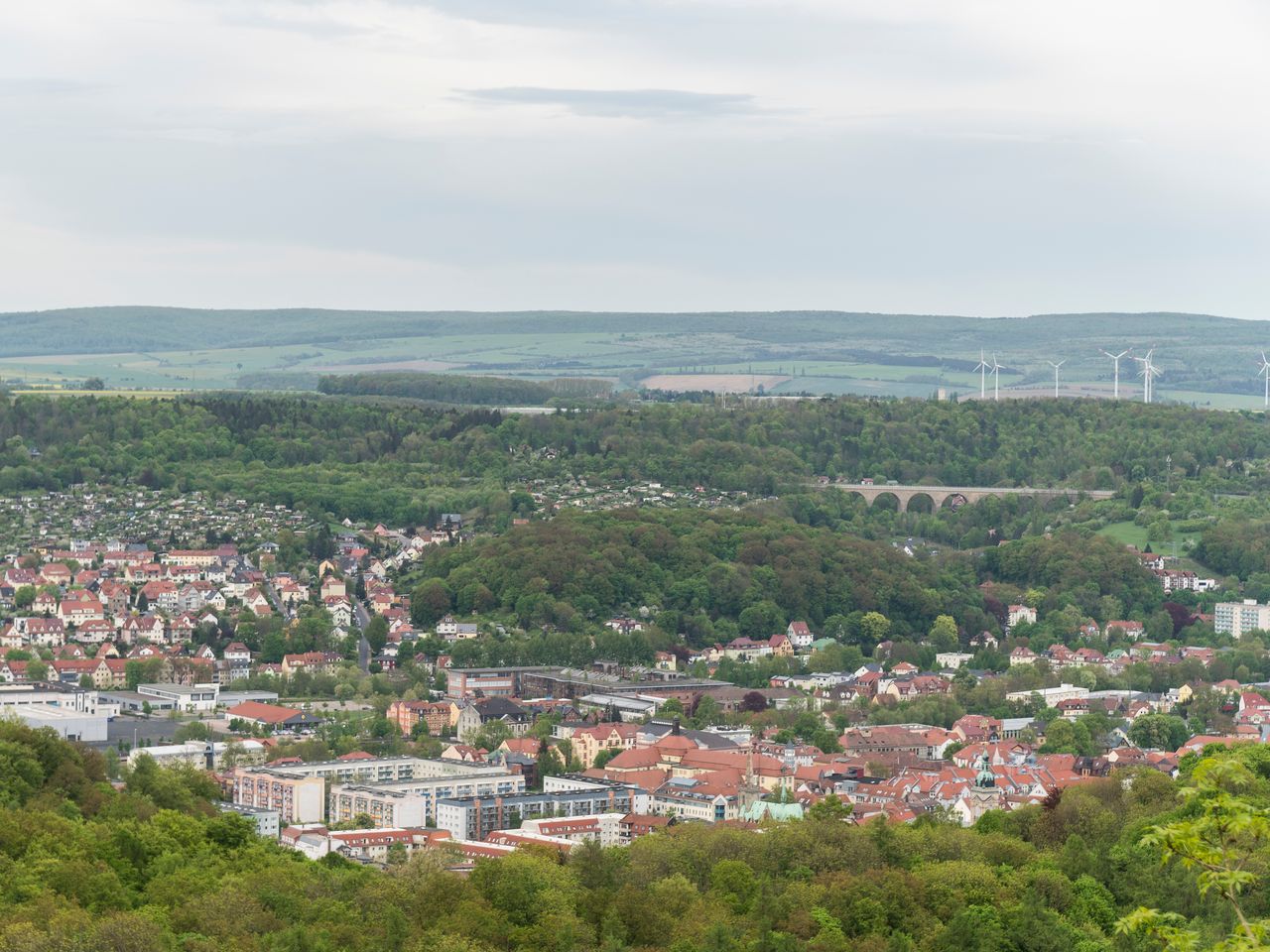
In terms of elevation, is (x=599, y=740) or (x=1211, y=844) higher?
(x=1211, y=844)

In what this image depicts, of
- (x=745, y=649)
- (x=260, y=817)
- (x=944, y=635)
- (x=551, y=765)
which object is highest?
(x=260, y=817)

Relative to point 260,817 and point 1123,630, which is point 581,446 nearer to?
point 1123,630

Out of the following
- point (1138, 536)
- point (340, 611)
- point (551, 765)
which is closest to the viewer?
point (551, 765)

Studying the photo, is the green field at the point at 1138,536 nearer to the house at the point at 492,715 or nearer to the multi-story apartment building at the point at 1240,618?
the multi-story apartment building at the point at 1240,618

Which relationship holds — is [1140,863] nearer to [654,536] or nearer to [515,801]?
[515,801]

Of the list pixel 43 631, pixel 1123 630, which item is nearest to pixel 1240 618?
pixel 1123 630

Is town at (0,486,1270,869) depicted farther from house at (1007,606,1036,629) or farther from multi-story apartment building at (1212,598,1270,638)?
house at (1007,606,1036,629)

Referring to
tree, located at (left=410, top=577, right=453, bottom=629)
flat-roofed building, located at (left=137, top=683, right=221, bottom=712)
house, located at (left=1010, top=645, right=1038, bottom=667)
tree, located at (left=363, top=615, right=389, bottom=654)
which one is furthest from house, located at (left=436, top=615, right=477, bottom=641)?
house, located at (left=1010, top=645, right=1038, bottom=667)

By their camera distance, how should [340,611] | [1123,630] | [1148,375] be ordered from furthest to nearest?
[1148,375] < [1123,630] < [340,611]
